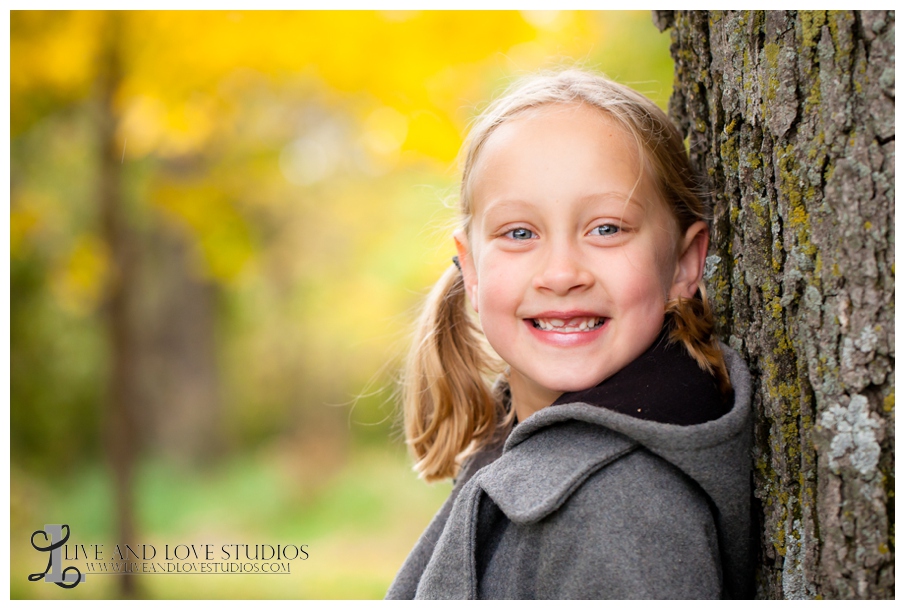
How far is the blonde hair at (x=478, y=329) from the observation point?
1.64 m

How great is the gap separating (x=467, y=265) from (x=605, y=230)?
1.47 feet

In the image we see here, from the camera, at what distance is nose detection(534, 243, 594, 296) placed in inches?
60.8

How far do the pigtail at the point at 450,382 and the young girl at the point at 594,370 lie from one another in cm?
25

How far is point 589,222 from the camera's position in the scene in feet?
5.14

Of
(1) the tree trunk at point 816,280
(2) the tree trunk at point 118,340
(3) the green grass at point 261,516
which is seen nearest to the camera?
(1) the tree trunk at point 816,280

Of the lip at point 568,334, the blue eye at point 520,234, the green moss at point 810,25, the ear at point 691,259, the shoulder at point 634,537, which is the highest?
the green moss at point 810,25

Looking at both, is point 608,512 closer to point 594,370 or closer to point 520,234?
point 594,370

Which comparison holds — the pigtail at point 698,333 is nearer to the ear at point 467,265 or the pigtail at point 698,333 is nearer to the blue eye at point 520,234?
the blue eye at point 520,234

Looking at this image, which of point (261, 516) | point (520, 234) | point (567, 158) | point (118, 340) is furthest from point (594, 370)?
point (261, 516)

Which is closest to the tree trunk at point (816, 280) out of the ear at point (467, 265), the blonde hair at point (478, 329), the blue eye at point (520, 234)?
the blonde hair at point (478, 329)

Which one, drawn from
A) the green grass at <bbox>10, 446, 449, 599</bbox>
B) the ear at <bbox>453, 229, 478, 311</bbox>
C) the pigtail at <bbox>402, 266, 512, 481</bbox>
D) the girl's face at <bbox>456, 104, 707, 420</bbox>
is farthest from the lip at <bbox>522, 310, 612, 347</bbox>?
the green grass at <bbox>10, 446, 449, 599</bbox>

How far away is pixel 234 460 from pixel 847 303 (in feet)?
33.9

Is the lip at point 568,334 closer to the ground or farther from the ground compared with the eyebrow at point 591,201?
closer to the ground

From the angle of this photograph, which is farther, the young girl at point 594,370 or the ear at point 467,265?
the ear at point 467,265
